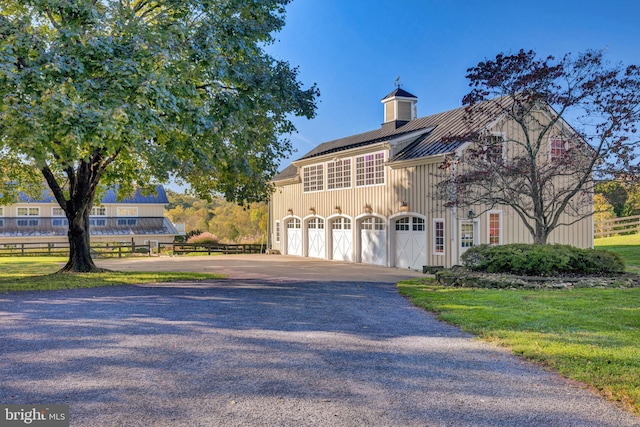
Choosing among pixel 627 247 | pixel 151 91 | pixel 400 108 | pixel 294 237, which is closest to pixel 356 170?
pixel 400 108

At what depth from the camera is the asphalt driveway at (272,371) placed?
14.2ft

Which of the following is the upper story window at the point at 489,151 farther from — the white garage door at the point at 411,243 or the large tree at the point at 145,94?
the large tree at the point at 145,94

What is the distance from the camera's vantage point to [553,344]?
657 centimetres

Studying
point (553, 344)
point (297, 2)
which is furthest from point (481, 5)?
point (553, 344)

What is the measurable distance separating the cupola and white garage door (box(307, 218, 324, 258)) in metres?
6.00

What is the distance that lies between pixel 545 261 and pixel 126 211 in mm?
41987

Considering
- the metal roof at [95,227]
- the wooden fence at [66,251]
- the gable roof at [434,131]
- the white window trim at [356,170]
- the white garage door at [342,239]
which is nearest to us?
the gable roof at [434,131]

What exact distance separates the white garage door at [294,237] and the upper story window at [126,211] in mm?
23967

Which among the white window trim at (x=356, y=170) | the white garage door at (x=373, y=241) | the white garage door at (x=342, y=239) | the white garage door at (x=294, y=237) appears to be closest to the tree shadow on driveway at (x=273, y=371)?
the white garage door at (x=373, y=241)

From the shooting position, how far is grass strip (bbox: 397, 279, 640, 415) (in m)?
5.37

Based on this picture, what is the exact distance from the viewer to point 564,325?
779cm

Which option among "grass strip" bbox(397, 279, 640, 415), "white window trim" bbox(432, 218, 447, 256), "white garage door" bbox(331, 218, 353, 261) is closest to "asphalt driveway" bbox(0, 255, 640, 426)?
"grass strip" bbox(397, 279, 640, 415)

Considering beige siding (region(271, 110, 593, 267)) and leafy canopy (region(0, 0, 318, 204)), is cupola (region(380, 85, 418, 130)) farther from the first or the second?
leafy canopy (region(0, 0, 318, 204))

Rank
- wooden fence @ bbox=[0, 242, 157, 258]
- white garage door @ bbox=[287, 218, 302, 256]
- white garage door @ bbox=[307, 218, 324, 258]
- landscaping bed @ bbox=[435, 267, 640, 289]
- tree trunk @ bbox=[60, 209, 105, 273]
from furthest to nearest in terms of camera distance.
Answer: wooden fence @ bbox=[0, 242, 157, 258] → white garage door @ bbox=[287, 218, 302, 256] → white garage door @ bbox=[307, 218, 324, 258] → tree trunk @ bbox=[60, 209, 105, 273] → landscaping bed @ bbox=[435, 267, 640, 289]
